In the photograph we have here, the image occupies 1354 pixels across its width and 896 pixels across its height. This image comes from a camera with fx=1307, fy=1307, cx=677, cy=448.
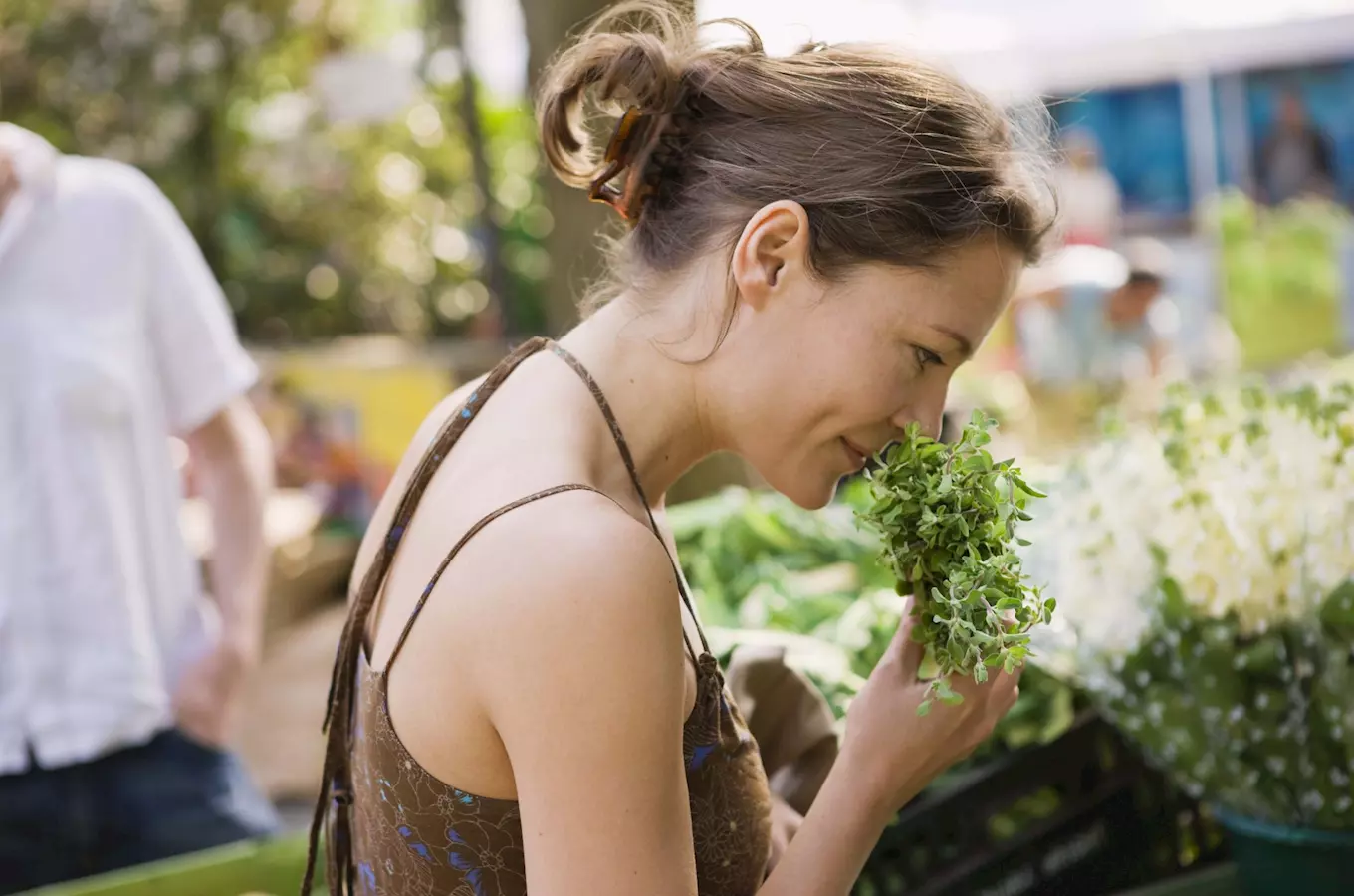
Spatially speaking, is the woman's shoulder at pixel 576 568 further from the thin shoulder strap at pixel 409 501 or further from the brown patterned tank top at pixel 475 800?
the thin shoulder strap at pixel 409 501

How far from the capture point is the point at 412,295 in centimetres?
908

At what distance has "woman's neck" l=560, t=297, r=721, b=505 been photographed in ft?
4.46

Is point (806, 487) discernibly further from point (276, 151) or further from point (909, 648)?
point (276, 151)

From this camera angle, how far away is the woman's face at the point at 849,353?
4.25 ft

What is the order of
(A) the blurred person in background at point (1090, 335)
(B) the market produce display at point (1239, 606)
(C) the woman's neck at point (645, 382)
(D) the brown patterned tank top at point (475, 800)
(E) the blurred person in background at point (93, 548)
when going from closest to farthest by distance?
(D) the brown patterned tank top at point (475, 800) → (C) the woman's neck at point (645, 382) → (B) the market produce display at point (1239, 606) → (E) the blurred person in background at point (93, 548) → (A) the blurred person in background at point (1090, 335)

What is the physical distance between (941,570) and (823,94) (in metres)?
0.50

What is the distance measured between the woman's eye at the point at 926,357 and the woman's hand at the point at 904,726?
0.25m

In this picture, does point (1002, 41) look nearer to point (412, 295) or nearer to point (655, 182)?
point (412, 295)

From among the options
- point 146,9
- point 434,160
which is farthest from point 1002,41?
point 146,9

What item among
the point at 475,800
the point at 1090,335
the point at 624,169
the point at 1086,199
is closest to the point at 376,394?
the point at 624,169

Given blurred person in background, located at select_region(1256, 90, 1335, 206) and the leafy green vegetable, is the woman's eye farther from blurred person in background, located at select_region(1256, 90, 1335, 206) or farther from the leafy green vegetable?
blurred person in background, located at select_region(1256, 90, 1335, 206)

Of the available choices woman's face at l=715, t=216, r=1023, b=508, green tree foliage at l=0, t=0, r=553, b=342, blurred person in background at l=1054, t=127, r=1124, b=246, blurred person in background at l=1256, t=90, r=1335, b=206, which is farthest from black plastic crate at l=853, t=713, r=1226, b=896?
blurred person in background at l=1256, t=90, r=1335, b=206

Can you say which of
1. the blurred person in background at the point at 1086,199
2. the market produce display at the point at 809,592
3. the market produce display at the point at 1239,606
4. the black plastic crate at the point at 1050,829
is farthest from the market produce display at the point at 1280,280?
the market produce display at the point at 1239,606

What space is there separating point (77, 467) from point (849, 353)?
4.98 feet
